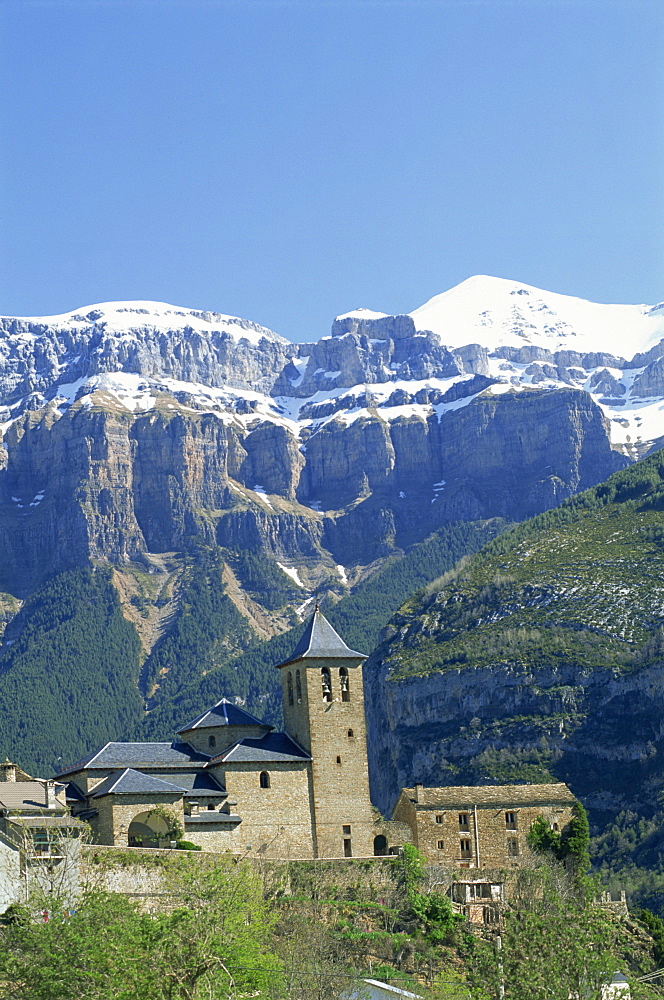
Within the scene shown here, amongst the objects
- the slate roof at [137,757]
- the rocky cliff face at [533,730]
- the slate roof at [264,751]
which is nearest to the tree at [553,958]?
the slate roof at [264,751]

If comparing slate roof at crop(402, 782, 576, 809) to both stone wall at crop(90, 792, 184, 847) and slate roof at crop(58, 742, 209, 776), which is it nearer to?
slate roof at crop(58, 742, 209, 776)

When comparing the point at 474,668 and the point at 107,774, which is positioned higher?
the point at 474,668

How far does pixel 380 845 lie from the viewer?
297ft

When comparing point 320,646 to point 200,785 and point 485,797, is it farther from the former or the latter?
point 485,797

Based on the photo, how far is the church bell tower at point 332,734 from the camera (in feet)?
292

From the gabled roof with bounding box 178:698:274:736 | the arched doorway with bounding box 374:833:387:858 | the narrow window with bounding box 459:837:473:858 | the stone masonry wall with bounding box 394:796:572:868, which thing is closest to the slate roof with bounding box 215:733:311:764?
the gabled roof with bounding box 178:698:274:736

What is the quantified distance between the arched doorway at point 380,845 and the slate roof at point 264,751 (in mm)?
6808

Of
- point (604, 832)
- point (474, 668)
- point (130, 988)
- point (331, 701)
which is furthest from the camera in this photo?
point (474, 668)

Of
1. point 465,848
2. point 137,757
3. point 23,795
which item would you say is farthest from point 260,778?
point 23,795

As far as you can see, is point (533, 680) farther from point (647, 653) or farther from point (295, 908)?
point (295, 908)

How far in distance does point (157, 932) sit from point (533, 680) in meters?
134

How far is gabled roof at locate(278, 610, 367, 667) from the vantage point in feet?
307

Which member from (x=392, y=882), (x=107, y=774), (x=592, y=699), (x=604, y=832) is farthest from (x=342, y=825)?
(x=592, y=699)

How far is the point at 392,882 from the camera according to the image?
276ft
